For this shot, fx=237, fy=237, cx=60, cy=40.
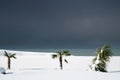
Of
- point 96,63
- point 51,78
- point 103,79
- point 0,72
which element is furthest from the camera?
point 96,63

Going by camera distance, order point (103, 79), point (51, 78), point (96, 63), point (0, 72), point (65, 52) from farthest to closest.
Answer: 1. point (65, 52)
2. point (96, 63)
3. point (0, 72)
4. point (51, 78)
5. point (103, 79)

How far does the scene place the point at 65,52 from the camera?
192 ft

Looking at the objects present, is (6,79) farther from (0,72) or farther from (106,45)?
(106,45)

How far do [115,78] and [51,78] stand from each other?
5.33 metres

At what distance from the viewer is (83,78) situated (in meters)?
20.0

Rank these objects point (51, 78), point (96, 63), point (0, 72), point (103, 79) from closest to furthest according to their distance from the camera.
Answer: point (103, 79), point (51, 78), point (0, 72), point (96, 63)

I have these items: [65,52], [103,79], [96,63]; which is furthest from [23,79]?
[65,52]

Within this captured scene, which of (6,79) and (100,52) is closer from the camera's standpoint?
(6,79)

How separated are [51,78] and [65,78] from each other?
1202 mm

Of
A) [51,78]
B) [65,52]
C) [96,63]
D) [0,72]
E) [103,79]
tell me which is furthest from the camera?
[65,52]

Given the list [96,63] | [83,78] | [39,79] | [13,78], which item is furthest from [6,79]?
[96,63]

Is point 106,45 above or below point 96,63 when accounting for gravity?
above

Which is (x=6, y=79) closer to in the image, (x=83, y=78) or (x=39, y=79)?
(x=39, y=79)

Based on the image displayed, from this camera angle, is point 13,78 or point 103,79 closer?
point 103,79
